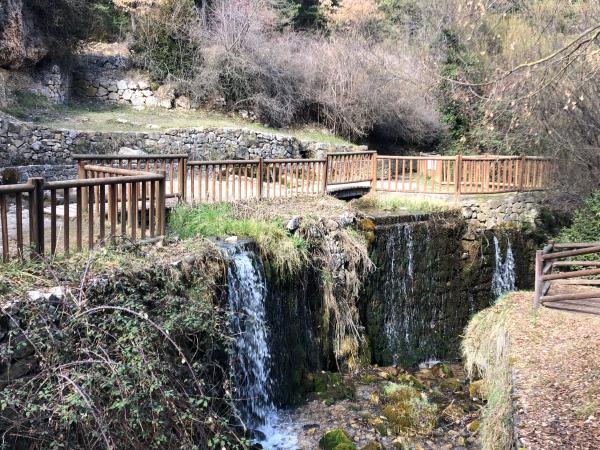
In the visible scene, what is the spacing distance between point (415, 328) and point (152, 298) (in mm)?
6998

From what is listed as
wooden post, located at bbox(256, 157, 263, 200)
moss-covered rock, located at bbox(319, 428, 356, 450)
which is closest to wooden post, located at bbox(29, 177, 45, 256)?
moss-covered rock, located at bbox(319, 428, 356, 450)

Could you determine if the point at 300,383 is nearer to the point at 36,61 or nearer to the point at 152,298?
the point at 152,298

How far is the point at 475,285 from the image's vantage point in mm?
13242

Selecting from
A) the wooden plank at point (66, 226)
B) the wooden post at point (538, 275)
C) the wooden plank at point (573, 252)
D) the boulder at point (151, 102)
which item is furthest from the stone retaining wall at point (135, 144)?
the wooden plank at point (573, 252)

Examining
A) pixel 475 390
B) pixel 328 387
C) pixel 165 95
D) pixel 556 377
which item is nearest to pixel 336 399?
pixel 328 387

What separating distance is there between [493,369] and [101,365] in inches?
223

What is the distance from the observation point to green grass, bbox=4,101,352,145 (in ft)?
53.6

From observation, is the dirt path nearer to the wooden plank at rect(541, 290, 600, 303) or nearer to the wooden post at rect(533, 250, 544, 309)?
the wooden post at rect(533, 250, 544, 309)

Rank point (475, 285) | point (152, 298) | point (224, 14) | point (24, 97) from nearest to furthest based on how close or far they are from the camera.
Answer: point (152, 298) → point (475, 285) → point (24, 97) → point (224, 14)

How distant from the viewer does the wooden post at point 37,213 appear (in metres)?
5.59

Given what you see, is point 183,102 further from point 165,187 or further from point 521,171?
point 165,187

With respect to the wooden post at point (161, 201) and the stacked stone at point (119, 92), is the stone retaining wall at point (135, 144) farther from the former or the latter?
the wooden post at point (161, 201)

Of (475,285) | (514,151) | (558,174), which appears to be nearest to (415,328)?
(475,285)

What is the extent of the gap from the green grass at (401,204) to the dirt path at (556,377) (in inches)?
220
